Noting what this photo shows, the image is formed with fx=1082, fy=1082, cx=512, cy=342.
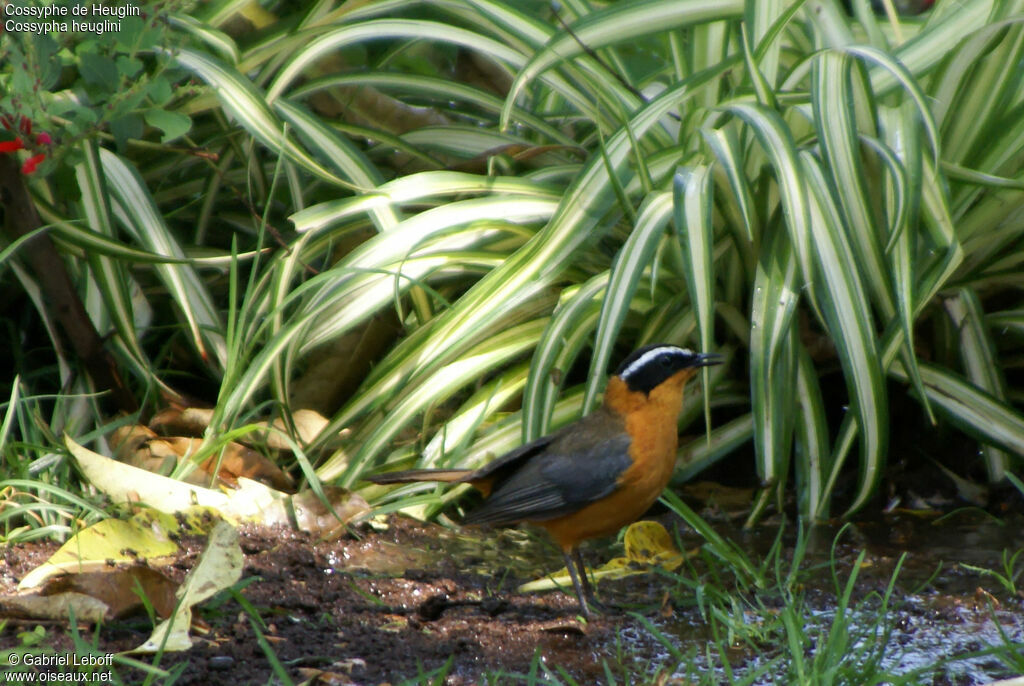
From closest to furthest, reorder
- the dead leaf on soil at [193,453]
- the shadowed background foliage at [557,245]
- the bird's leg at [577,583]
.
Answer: the bird's leg at [577,583] → the shadowed background foliage at [557,245] → the dead leaf on soil at [193,453]

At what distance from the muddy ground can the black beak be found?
2.03 feet

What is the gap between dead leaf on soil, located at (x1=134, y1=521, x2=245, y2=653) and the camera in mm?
2389

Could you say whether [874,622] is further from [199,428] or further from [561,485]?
[199,428]

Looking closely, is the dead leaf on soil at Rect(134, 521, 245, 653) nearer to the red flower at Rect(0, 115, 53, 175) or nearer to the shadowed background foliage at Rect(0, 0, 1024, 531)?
the shadowed background foliage at Rect(0, 0, 1024, 531)

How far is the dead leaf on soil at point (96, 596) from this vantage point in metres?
2.58

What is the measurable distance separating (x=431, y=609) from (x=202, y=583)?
0.62 m

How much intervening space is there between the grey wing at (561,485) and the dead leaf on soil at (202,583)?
819 mm

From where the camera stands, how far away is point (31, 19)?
3270 mm

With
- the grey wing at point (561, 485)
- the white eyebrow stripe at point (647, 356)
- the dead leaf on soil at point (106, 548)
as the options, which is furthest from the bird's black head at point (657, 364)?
the dead leaf on soil at point (106, 548)

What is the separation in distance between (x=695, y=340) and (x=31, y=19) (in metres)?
2.50

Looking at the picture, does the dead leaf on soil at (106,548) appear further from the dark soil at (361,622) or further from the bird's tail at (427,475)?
the bird's tail at (427,475)

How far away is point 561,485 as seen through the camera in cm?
318

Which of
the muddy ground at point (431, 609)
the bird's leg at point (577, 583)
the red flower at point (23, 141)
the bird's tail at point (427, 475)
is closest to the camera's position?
the muddy ground at point (431, 609)

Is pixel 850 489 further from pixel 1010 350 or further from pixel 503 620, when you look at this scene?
pixel 503 620
